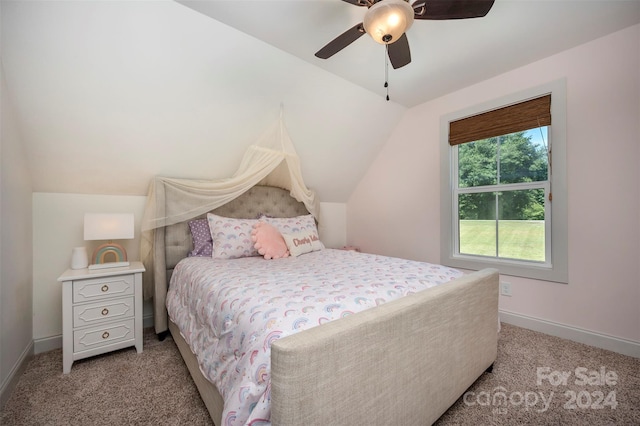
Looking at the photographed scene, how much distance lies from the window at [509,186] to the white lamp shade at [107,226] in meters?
3.02

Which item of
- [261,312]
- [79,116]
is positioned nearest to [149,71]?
[79,116]

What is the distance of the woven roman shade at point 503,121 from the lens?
7.63 feet

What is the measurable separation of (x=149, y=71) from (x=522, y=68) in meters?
3.10

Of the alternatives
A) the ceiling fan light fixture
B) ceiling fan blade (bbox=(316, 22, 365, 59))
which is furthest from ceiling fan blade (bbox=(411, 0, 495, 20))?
ceiling fan blade (bbox=(316, 22, 365, 59))

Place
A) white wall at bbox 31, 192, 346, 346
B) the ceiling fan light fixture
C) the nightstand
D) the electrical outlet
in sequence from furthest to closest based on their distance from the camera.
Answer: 1. the electrical outlet
2. white wall at bbox 31, 192, 346, 346
3. the nightstand
4. the ceiling fan light fixture

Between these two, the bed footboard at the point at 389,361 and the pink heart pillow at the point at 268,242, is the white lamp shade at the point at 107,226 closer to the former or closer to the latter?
the pink heart pillow at the point at 268,242

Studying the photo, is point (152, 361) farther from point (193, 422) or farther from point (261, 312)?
point (261, 312)

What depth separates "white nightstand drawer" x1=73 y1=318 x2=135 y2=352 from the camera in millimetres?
1815

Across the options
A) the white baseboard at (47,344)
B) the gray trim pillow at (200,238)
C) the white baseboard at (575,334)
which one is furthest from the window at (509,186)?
the white baseboard at (47,344)

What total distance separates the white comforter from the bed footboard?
14cm

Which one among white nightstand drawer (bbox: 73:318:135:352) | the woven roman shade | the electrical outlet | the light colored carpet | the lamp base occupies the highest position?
the woven roman shade

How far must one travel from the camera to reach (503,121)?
2.54m

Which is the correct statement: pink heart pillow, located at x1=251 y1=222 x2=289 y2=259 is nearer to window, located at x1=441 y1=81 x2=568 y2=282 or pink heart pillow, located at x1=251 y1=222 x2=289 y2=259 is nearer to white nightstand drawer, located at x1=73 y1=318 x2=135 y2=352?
white nightstand drawer, located at x1=73 y1=318 x2=135 y2=352

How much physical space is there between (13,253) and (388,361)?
2357 mm
